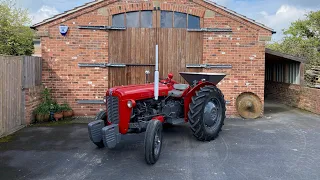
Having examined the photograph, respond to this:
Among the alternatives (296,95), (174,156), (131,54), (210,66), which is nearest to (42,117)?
(131,54)

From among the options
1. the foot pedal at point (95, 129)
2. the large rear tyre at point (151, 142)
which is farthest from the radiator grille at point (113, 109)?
the large rear tyre at point (151, 142)

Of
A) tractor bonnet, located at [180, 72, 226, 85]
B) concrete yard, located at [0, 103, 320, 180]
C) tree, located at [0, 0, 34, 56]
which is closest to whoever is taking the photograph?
concrete yard, located at [0, 103, 320, 180]

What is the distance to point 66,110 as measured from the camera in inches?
324

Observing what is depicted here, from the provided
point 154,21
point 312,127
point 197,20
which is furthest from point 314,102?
point 154,21

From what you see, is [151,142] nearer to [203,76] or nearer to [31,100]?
[203,76]

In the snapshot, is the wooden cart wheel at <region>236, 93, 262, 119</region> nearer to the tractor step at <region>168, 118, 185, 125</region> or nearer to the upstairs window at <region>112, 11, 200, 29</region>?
the upstairs window at <region>112, 11, 200, 29</region>

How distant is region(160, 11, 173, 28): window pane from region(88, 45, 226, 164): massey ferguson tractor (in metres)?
2.52

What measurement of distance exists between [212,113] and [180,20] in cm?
364

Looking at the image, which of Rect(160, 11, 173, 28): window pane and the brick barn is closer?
the brick barn

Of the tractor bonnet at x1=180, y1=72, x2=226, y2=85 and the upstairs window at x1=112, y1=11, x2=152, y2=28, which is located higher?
the upstairs window at x1=112, y1=11, x2=152, y2=28

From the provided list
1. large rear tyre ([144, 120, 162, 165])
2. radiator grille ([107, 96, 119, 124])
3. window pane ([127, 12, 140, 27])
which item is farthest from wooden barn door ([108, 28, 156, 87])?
large rear tyre ([144, 120, 162, 165])

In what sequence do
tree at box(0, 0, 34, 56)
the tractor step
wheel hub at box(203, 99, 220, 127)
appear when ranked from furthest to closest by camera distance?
tree at box(0, 0, 34, 56) → wheel hub at box(203, 99, 220, 127) → the tractor step

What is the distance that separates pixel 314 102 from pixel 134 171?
748 centimetres

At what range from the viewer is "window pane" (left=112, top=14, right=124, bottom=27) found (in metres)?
8.34
